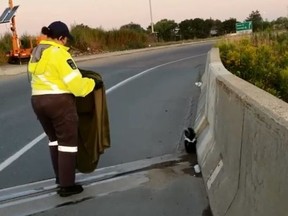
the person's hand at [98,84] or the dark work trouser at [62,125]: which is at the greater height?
the person's hand at [98,84]

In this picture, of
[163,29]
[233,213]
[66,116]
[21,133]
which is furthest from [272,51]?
[163,29]

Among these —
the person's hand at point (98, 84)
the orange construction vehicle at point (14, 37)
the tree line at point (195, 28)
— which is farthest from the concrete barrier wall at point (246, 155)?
the tree line at point (195, 28)

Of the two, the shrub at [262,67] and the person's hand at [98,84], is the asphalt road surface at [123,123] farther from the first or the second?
the person's hand at [98,84]

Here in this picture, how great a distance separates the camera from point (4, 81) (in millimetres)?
17547

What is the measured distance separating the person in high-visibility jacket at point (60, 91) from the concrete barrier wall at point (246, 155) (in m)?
1.42

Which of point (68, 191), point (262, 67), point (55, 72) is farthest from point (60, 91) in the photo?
point (262, 67)

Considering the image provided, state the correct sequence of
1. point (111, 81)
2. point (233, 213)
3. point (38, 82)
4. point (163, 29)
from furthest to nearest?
point (163, 29) < point (111, 81) < point (38, 82) < point (233, 213)

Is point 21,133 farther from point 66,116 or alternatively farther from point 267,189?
point 267,189

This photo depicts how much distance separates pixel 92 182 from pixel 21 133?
3.35 meters

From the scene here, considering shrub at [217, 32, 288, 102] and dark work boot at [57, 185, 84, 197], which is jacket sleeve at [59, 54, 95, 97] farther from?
shrub at [217, 32, 288, 102]

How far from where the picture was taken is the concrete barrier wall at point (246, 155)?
9.32ft

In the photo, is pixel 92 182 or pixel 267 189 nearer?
pixel 267 189

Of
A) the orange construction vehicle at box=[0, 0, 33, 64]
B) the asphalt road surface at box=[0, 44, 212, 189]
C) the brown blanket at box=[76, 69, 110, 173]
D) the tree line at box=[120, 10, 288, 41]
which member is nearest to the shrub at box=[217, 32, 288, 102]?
the asphalt road surface at box=[0, 44, 212, 189]

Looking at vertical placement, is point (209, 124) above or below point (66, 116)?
below
